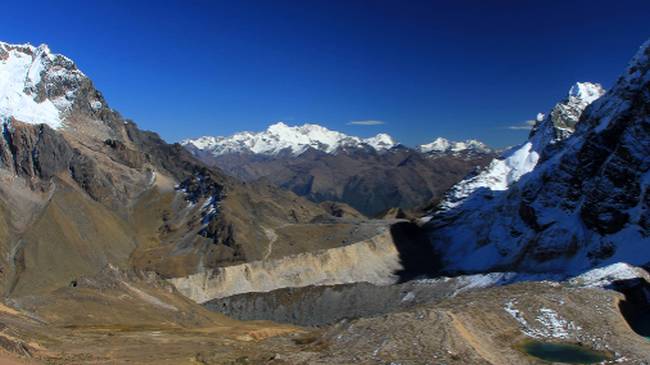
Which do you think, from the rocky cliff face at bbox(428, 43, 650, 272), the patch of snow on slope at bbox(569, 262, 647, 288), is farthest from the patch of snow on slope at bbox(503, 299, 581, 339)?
the rocky cliff face at bbox(428, 43, 650, 272)

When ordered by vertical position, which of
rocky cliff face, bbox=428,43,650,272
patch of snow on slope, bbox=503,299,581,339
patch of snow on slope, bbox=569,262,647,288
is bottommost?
patch of snow on slope, bbox=503,299,581,339

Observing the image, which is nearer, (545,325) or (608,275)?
(545,325)

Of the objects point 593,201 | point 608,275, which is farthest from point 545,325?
point 593,201

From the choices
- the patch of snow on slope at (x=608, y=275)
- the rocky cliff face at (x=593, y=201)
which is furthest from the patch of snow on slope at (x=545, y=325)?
the rocky cliff face at (x=593, y=201)

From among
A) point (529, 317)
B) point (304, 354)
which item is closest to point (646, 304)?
point (529, 317)

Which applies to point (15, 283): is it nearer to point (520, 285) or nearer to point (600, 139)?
point (520, 285)

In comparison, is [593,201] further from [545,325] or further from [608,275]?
[545,325]

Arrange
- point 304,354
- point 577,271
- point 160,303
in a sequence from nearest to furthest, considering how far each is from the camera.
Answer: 1. point 304,354
2. point 160,303
3. point 577,271

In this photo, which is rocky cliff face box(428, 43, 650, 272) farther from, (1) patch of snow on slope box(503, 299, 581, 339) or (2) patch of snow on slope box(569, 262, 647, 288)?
(1) patch of snow on slope box(503, 299, 581, 339)

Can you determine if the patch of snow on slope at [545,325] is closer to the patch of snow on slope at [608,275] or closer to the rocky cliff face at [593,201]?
the patch of snow on slope at [608,275]

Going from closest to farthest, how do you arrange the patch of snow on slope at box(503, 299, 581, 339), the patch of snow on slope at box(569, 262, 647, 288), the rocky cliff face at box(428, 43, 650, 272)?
the patch of snow on slope at box(503, 299, 581, 339) → the patch of snow on slope at box(569, 262, 647, 288) → the rocky cliff face at box(428, 43, 650, 272)

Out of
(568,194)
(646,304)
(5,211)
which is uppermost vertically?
(5,211)
